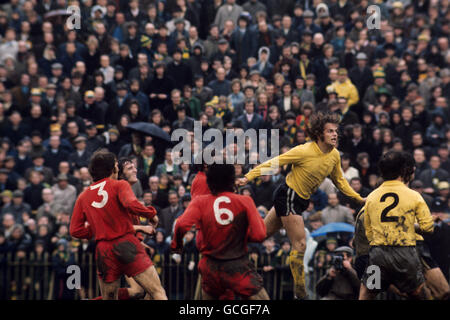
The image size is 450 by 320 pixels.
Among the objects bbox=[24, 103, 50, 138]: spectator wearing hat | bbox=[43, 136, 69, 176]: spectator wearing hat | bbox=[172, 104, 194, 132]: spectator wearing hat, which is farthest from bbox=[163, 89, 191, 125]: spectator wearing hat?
bbox=[24, 103, 50, 138]: spectator wearing hat

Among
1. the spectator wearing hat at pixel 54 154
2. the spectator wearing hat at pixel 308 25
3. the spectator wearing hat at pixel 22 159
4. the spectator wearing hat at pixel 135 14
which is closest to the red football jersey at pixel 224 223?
the spectator wearing hat at pixel 54 154

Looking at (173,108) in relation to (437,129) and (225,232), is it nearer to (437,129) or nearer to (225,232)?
(437,129)

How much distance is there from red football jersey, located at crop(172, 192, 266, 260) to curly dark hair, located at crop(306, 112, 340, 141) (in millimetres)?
2308

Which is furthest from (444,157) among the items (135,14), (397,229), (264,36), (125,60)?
(135,14)

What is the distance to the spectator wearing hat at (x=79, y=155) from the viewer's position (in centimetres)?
1662

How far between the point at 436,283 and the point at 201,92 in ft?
27.8

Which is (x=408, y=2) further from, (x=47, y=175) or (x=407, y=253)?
(x=407, y=253)

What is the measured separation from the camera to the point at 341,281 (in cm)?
1184

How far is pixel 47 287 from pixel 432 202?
23.6 feet

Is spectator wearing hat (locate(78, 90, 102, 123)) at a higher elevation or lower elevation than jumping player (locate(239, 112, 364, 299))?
higher

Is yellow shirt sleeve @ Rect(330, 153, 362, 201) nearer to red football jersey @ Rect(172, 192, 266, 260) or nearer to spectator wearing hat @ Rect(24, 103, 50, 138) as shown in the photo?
red football jersey @ Rect(172, 192, 266, 260)

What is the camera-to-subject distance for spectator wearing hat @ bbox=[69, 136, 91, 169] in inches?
655

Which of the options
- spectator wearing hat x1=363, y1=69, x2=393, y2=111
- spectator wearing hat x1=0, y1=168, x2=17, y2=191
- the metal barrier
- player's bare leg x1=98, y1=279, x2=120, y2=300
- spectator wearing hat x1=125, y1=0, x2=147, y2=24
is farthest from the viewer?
spectator wearing hat x1=125, y1=0, x2=147, y2=24
